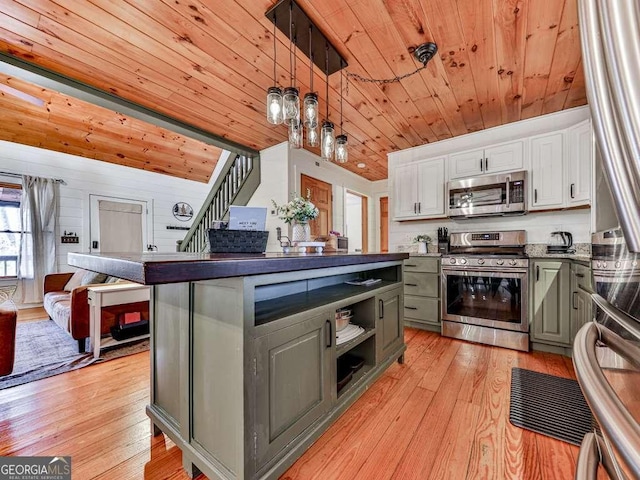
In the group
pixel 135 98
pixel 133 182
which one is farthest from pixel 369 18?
pixel 133 182

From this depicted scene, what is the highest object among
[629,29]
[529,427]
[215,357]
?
[629,29]

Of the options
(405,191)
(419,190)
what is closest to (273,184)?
(405,191)

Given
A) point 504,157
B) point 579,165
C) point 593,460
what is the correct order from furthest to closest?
point 504,157, point 579,165, point 593,460

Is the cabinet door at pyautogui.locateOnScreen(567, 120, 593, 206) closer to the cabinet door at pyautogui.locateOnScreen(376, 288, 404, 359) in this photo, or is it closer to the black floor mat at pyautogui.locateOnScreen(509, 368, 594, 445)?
the black floor mat at pyautogui.locateOnScreen(509, 368, 594, 445)

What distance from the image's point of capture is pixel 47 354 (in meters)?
2.62

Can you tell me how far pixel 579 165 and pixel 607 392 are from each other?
A: 349 cm

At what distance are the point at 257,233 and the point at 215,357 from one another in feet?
2.61

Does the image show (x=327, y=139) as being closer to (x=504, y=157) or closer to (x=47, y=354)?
(x=504, y=157)

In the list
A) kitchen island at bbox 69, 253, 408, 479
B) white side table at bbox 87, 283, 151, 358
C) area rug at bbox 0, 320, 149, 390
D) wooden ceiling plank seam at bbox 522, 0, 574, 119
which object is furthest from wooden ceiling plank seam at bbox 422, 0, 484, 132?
area rug at bbox 0, 320, 149, 390

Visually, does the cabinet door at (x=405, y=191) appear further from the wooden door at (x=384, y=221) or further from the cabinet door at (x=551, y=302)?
the wooden door at (x=384, y=221)

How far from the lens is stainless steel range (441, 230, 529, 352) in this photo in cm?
277

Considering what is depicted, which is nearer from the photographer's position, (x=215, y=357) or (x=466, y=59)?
(x=215, y=357)

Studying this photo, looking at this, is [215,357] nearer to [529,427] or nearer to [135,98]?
[529,427]

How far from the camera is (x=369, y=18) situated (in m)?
1.85
